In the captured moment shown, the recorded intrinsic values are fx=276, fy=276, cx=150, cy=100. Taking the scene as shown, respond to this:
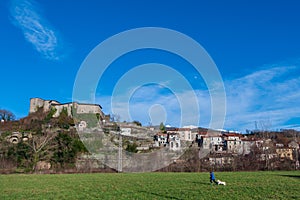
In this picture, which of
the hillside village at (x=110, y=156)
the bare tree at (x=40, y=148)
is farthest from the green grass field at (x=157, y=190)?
the bare tree at (x=40, y=148)

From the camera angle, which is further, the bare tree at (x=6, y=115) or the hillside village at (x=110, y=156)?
the bare tree at (x=6, y=115)

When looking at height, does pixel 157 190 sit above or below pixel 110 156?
above

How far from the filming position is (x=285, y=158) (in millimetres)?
49000

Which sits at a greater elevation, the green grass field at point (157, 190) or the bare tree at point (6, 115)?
the bare tree at point (6, 115)

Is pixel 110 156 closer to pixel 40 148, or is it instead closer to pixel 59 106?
pixel 40 148

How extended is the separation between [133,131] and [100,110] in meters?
23.6

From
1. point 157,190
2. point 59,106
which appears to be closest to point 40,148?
point 157,190

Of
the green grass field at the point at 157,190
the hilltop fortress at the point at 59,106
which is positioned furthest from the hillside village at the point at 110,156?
the green grass field at the point at 157,190

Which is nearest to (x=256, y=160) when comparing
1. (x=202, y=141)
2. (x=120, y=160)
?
(x=120, y=160)

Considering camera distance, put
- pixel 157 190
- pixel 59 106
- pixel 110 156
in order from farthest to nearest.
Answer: pixel 59 106 → pixel 110 156 → pixel 157 190

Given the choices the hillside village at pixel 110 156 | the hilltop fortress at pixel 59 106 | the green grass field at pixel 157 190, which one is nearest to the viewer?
the green grass field at pixel 157 190

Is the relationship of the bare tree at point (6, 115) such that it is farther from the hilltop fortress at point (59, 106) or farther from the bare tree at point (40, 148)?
the bare tree at point (40, 148)

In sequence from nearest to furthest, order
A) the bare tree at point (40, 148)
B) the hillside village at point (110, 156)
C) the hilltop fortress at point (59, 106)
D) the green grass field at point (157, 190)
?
the green grass field at point (157, 190) < the hillside village at point (110, 156) < the bare tree at point (40, 148) < the hilltop fortress at point (59, 106)

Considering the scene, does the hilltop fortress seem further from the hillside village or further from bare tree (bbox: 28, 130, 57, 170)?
bare tree (bbox: 28, 130, 57, 170)
